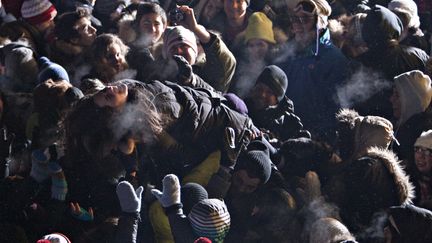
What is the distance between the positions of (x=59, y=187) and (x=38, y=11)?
1.97m

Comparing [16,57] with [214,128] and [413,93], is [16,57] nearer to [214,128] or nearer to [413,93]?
[214,128]

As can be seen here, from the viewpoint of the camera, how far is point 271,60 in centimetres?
643

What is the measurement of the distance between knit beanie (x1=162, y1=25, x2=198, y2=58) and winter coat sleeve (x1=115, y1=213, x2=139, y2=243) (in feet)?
4.71

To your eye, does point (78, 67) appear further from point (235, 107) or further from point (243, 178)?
point (243, 178)

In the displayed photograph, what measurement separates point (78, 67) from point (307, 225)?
210 cm

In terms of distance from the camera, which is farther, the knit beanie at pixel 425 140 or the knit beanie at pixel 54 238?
the knit beanie at pixel 425 140

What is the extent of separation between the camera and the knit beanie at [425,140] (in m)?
5.06

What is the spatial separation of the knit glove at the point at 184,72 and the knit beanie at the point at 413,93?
136 cm

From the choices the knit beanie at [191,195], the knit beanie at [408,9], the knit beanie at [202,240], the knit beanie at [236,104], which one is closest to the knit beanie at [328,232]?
the knit beanie at [202,240]

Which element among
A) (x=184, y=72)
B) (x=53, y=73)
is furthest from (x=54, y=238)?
(x=184, y=72)

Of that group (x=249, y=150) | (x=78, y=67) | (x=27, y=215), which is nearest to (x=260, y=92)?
(x=249, y=150)

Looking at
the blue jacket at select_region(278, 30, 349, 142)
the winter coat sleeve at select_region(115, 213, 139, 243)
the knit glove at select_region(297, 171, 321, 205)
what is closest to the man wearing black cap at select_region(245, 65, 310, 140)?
the blue jacket at select_region(278, 30, 349, 142)

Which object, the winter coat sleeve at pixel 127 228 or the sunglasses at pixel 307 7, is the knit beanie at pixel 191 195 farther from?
the sunglasses at pixel 307 7

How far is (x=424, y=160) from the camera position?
16.5 feet
